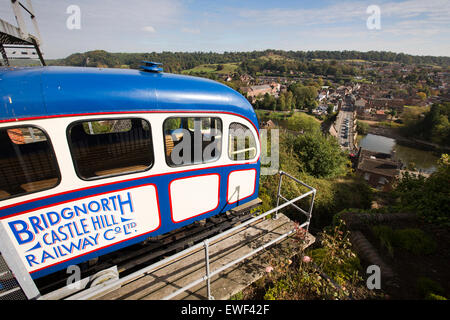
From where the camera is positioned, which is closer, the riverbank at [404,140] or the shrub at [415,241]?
the shrub at [415,241]

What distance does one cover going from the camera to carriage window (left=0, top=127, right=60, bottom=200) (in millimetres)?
2689

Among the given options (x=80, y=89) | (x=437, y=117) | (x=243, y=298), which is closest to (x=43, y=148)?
(x=80, y=89)

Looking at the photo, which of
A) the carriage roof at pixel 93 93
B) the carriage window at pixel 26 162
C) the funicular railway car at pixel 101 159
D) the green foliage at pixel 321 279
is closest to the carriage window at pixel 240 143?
the funicular railway car at pixel 101 159

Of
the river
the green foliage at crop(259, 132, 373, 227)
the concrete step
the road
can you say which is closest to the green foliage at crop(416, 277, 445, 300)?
the concrete step

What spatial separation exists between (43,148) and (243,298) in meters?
3.84

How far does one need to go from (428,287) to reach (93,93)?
6943 millimetres

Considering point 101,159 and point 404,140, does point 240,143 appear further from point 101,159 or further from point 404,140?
point 404,140

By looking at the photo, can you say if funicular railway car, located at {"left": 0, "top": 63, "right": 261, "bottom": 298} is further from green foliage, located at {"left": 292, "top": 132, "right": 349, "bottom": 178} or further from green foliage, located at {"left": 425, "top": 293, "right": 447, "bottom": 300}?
green foliage, located at {"left": 292, "top": 132, "right": 349, "bottom": 178}

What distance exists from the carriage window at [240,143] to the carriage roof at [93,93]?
0.61 metres

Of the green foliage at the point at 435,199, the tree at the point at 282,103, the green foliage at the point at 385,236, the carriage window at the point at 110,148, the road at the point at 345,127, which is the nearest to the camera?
the carriage window at the point at 110,148

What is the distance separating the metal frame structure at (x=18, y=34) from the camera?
579 centimetres

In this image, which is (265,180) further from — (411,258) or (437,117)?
(437,117)

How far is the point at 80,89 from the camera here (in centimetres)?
286

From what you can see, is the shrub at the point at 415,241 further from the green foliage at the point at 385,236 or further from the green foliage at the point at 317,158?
the green foliage at the point at 317,158
